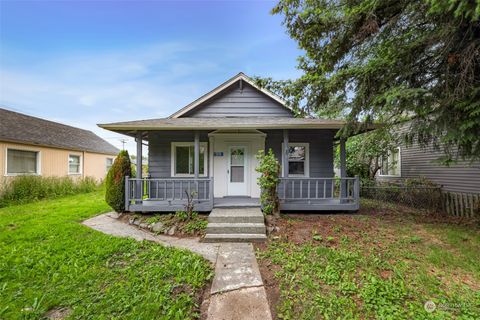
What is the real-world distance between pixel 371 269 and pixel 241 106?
7022 mm

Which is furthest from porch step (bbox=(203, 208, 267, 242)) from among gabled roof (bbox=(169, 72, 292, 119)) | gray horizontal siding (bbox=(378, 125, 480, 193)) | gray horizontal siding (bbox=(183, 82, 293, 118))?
gray horizontal siding (bbox=(378, 125, 480, 193))

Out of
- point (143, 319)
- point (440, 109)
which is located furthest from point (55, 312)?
point (440, 109)

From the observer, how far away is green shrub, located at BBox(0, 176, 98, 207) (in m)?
9.20

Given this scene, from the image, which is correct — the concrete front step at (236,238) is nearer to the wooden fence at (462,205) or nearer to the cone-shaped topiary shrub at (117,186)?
the cone-shaped topiary shrub at (117,186)

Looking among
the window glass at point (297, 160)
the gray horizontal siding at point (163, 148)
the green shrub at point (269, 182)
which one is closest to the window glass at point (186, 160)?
the gray horizontal siding at point (163, 148)

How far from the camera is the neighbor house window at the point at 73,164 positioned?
13.4 m

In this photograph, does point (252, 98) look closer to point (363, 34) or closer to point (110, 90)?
point (363, 34)

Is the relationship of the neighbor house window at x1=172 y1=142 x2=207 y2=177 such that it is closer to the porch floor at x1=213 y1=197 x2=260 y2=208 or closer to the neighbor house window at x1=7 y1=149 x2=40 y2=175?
the porch floor at x1=213 y1=197 x2=260 y2=208

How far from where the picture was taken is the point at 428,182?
893 centimetres

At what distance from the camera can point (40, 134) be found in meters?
12.1

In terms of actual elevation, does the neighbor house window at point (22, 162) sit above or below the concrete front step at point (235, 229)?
above

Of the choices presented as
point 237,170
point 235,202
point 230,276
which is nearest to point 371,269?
point 230,276

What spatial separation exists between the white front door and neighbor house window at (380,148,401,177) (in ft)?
27.7

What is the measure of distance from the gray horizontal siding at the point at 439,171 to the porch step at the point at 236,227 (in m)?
6.22
